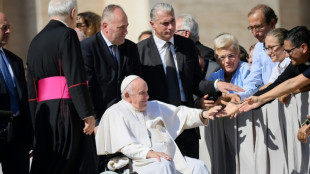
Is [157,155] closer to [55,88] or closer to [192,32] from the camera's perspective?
[55,88]

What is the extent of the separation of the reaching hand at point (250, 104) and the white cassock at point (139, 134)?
0.46 m

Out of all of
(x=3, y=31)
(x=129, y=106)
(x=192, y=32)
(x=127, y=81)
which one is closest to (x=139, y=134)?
(x=129, y=106)

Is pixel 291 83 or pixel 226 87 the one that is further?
pixel 226 87

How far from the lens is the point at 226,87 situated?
31.7 feet

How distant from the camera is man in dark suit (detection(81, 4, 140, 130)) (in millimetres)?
9430

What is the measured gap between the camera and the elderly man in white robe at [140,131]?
898 centimetres

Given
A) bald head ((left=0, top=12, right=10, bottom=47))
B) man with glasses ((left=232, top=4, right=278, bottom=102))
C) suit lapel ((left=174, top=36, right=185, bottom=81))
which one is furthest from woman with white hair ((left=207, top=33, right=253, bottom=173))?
bald head ((left=0, top=12, right=10, bottom=47))

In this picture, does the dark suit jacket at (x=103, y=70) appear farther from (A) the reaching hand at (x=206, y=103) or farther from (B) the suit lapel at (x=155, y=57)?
(A) the reaching hand at (x=206, y=103)

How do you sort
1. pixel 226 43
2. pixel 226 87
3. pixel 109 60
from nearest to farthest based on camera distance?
pixel 109 60 < pixel 226 87 < pixel 226 43

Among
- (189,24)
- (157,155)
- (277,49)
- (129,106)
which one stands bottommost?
(157,155)

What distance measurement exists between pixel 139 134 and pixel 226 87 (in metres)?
1.10

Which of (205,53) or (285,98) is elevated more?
(205,53)

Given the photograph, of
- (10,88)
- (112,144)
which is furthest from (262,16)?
(10,88)

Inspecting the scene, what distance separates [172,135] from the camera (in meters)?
9.55
